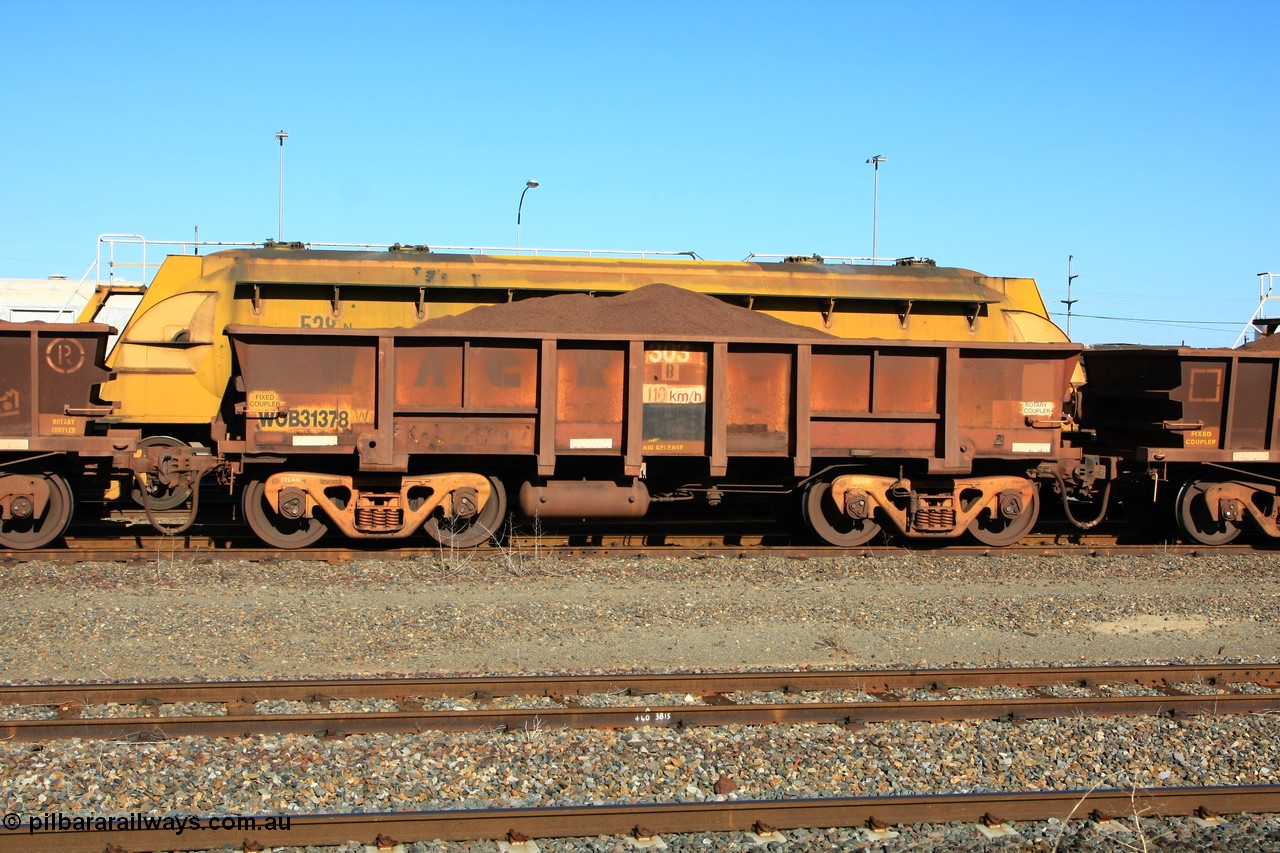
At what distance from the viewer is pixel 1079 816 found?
5324 millimetres

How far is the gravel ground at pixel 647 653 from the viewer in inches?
214

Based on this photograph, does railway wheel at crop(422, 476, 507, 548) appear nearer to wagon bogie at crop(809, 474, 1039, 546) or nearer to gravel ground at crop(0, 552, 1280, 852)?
gravel ground at crop(0, 552, 1280, 852)

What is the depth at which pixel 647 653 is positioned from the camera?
27.0 feet

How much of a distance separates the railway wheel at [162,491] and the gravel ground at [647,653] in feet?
4.66

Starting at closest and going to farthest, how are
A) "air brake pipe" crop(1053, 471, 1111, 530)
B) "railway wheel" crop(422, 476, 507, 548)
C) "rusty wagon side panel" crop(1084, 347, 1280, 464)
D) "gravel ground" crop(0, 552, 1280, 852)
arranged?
"gravel ground" crop(0, 552, 1280, 852) < "railway wheel" crop(422, 476, 507, 548) < "air brake pipe" crop(1053, 471, 1111, 530) < "rusty wagon side panel" crop(1084, 347, 1280, 464)

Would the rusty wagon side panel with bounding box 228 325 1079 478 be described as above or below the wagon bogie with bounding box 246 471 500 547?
above

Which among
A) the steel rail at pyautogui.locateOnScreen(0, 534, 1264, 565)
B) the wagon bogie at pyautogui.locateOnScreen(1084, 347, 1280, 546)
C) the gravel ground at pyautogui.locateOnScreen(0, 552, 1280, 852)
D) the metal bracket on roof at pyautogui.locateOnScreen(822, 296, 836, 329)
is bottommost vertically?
the gravel ground at pyautogui.locateOnScreen(0, 552, 1280, 852)

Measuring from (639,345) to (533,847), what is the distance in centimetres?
761

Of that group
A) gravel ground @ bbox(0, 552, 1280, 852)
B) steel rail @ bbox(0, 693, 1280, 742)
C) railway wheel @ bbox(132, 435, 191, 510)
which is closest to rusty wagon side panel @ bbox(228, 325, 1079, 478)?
gravel ground @ bbox(0, 552, 1280, 852)

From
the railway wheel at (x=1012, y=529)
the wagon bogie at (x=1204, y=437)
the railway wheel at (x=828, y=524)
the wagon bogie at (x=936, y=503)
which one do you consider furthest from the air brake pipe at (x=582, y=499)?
the wagon bogie at (x=1204, y=437)

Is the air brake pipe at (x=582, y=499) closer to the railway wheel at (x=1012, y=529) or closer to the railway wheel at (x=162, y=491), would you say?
the railway wheel at (x=162, y=491)

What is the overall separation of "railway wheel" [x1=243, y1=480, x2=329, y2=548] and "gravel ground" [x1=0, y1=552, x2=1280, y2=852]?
3.30ft

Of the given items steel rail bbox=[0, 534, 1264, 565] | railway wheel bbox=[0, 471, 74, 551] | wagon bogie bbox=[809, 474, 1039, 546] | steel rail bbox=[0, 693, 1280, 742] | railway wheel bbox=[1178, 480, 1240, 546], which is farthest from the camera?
railway wheel bbox=[1178, 480, 1240, 546]

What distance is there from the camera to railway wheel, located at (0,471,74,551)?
12.0 metres
